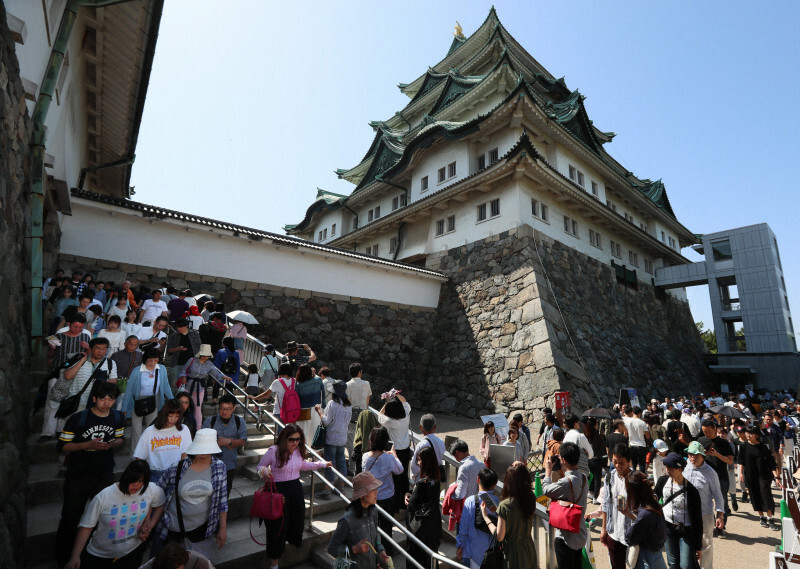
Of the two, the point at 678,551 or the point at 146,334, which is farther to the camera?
the point at 146,334

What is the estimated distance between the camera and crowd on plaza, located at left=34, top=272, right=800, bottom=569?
9.50 ft

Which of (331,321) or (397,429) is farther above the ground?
(331,321)

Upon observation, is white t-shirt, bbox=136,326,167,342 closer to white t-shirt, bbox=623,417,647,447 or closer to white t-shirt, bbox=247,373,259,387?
white t-shirt, bbox=247,373,259,387

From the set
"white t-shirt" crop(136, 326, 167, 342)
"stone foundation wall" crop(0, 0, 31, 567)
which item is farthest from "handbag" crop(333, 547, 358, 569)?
"white t-shirt" crop(136, 326, 167, 342)

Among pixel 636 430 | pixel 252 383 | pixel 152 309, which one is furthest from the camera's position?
pixel 636 430

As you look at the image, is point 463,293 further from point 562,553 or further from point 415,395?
point 562,553

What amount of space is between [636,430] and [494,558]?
6038 millimetres

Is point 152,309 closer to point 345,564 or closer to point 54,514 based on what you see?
point 54,514

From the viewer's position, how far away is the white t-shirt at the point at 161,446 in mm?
3275

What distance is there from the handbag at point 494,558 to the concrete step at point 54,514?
2034 mm

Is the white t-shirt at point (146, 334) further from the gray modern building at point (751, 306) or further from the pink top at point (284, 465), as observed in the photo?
the gray modern building at point (751, 306)

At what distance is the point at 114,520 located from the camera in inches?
106

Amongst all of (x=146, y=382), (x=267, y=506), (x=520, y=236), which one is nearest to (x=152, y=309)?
(x=146, y=382)

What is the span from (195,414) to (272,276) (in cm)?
762
